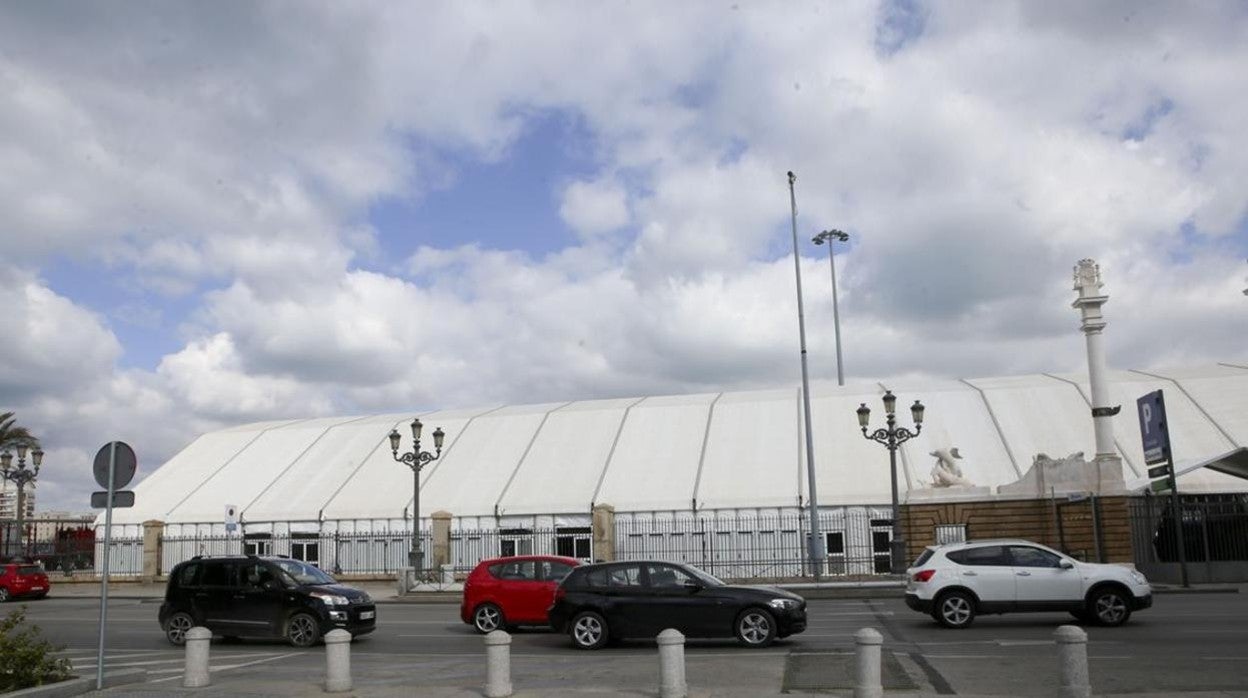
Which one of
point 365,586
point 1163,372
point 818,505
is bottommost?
point 365,586

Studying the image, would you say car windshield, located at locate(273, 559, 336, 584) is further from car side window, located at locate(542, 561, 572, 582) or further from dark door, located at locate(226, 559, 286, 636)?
car side window, located at locate(542, 561, 572, 582)

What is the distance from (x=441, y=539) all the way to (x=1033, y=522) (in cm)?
2005

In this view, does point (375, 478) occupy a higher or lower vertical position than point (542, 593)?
higher

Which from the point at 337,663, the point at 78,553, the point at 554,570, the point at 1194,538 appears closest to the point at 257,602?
the point at 554,570

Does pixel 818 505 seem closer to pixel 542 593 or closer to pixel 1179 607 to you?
pixel 1179 607

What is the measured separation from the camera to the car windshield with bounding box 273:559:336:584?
59.2ft

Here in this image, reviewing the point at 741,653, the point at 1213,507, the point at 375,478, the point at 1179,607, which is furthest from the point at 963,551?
the point at 375,478

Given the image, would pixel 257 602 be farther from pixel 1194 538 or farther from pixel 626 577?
pixel 1194 538

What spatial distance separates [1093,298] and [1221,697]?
27.4 m

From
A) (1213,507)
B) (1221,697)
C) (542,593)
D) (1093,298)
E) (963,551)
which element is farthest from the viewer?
(1093,298)

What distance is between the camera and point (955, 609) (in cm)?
1764

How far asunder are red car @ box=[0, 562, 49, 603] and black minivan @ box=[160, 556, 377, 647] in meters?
19.5

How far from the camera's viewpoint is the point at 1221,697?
10164 mm

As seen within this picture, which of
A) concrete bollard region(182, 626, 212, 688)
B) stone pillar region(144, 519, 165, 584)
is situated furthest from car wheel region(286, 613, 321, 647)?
stone pillar region(144, 519, 165, 584)
